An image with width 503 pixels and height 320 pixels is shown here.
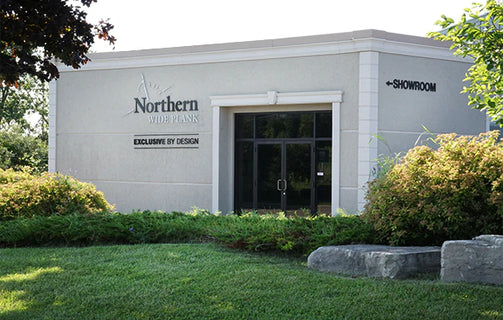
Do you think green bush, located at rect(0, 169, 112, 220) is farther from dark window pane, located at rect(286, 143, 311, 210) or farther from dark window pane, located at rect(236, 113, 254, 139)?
dark window pane, located at rect(286, 143, 311, 210)

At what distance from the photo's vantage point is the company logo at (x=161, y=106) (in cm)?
1856

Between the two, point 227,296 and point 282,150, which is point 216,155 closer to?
point 282,150

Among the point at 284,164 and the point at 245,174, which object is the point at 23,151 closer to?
the point at 245,174

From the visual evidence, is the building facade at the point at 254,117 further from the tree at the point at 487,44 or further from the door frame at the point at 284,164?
the tree at the point at 487,44

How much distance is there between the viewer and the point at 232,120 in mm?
18453

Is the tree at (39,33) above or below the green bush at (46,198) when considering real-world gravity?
above

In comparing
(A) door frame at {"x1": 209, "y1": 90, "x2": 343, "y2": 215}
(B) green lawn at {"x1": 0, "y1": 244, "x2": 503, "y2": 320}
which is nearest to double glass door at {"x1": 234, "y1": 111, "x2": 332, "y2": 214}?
(A) door frame at {"x1": 209, "y1": 90, "x2": 343, "y2": 215}

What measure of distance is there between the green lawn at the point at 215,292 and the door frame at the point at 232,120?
320 inches

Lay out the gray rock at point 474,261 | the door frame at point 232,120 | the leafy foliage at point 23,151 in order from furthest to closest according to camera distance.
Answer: the leafy foliage at point 23,151
the door frame at point 232,120
the gray rock at point 474,261

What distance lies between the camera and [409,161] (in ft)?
31.9

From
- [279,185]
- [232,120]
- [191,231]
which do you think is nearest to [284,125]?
[232,120]

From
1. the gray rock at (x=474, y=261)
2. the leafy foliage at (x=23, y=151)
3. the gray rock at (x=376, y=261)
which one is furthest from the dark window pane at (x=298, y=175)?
the leafy foliage at (x=23, y=151)

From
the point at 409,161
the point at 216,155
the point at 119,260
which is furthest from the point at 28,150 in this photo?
the point at 409,161

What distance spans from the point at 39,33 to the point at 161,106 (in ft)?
40.1
